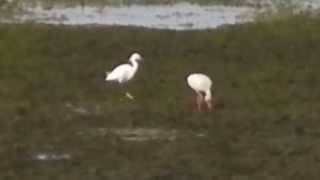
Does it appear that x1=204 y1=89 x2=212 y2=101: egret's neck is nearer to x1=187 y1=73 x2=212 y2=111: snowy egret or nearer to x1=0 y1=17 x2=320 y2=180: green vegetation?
x1=187 y1=73 x2=212 y2=111: snowy egret

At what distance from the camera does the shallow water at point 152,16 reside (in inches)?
1008

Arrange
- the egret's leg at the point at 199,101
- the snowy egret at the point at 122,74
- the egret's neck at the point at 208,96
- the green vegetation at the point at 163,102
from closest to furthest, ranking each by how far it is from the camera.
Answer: the green vegetation at the point at 163,102 < the egret's leg at the point at 199,101 < the egret's neck at the point at 208,96 < the snowy egret at the point at 122,74

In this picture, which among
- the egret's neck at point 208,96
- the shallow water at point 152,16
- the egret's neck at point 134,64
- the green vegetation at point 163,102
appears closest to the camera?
the green vegetation at point 163,102

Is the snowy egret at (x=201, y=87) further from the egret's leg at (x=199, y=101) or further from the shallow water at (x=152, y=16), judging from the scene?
the shallow water at (x=152, y=16)

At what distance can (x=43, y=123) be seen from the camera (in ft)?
47.6

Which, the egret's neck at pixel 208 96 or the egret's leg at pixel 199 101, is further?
the egret's neck at pixel 208 96

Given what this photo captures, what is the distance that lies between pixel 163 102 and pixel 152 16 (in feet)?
36.1

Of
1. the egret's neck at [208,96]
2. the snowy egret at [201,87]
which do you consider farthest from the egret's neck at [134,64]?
the egret's neck at [208,96]

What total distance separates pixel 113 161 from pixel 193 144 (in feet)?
4.10

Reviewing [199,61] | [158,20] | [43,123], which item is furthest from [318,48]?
[43,123]

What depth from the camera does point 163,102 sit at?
636 inches

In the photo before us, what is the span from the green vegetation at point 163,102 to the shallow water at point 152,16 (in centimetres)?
116

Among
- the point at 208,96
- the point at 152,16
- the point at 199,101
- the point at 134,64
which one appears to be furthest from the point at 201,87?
the point at 152,16

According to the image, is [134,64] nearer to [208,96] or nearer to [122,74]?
[122,74]
